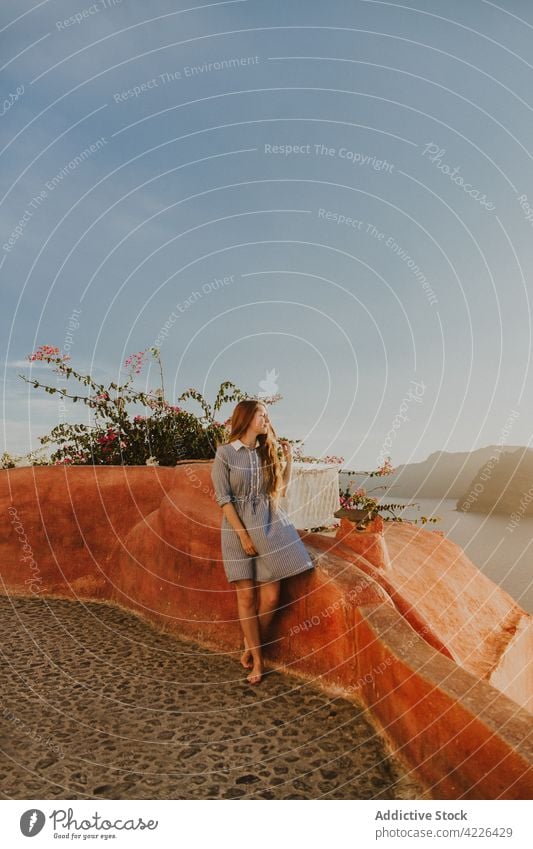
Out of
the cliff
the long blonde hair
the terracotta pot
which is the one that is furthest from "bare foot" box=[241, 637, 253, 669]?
the cliff

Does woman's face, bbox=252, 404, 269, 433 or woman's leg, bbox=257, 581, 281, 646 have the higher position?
woman's face, bbox=252, 404, 269, 433

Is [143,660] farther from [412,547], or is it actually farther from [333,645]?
[412,547]

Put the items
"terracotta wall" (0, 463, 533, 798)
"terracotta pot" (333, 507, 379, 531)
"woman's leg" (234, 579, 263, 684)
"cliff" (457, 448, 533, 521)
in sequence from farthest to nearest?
"cliff" (457, 448, 533, 521) → "terracotta pot" (333, 507, 379, 531) → "woman's leg" (234, 579, 263, 684) → "terracotta wall" (0, 463, 533, 798)

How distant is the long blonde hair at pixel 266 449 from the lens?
427 cm

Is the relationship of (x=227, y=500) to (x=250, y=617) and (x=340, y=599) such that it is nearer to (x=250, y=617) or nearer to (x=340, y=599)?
(x=250, y=617)

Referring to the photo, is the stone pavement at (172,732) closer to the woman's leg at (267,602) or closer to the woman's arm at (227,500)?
the woman's leg at (267,602)

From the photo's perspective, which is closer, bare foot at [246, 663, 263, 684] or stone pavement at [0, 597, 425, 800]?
stone pavement at [0, 597, 425, 800]

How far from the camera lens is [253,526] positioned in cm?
416
